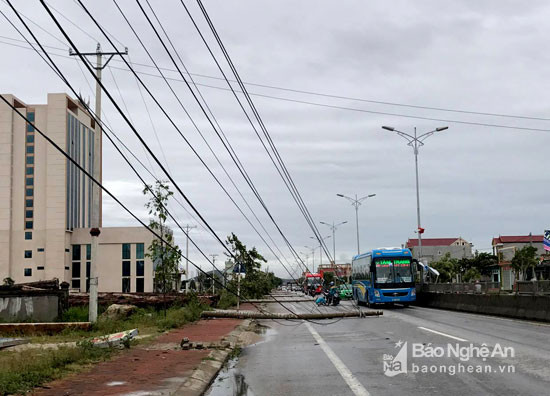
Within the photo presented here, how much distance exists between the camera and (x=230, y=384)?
10266 millimetres

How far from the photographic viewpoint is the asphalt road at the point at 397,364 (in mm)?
9008

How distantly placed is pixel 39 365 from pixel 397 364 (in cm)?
635

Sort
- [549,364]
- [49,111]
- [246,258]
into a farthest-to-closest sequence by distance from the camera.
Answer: [49,111]
[246,258]
[549,364]

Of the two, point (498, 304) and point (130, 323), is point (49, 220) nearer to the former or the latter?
point (130, 323)

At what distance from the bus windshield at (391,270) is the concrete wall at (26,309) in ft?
65.4

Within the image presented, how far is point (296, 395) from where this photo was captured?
28.6 ft

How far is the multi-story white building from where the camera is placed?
330ft

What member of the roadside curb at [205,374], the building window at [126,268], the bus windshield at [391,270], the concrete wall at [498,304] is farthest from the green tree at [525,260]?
the roadside curb at [205,374]

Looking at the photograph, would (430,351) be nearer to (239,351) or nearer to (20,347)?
(239,351)

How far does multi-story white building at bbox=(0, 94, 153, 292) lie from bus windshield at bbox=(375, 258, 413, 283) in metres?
70.4

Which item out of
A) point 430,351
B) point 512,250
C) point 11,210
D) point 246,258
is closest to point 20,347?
point 430,351

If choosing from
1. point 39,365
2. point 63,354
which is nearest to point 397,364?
point 63,354

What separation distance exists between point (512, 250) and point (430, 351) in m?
85.7

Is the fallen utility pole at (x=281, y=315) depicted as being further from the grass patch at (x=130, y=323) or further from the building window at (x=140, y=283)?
the building window at (x=140, y=283)
